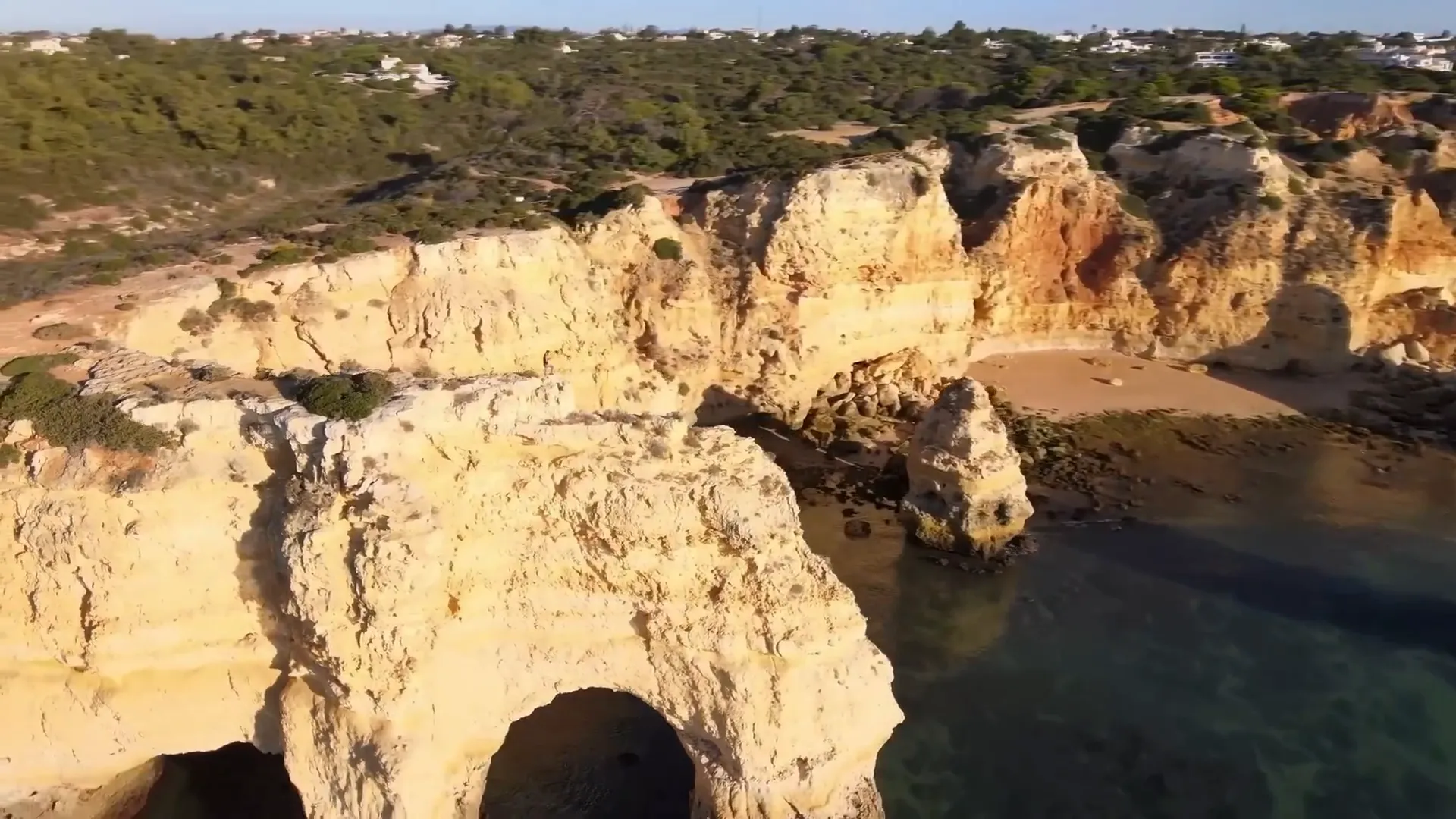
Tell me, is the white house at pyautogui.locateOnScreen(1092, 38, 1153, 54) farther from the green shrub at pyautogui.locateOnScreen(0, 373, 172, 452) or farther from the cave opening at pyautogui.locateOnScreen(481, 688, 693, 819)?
the green shrub at pyautogui.locateOnScreen(0, 373, 172, 452)

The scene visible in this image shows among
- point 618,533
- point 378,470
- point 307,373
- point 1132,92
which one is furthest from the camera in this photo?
point 1132,92

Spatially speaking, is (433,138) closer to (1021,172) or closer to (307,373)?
(1021,172)

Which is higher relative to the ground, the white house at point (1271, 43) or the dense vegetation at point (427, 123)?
the white house at point (1271, 43)

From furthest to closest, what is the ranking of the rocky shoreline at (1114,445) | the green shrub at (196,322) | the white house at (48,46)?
the white house at (48,46) → the rocky shoreline at (1114,445) → the green shrub at (196,322)

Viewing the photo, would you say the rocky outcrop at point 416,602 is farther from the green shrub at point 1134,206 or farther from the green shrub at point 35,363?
the green shrub at point 1134,206

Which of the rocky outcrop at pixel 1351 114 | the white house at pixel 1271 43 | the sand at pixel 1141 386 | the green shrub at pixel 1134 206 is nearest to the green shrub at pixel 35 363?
the sand at pixel 1141 386

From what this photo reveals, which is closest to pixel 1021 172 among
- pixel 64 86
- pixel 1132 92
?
pixel 1132 92
